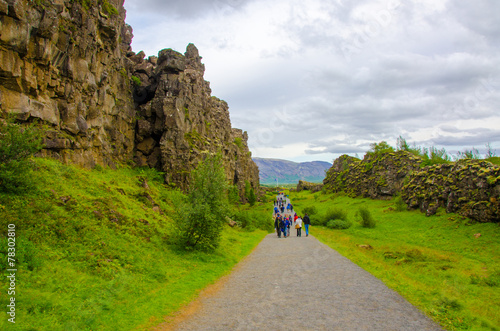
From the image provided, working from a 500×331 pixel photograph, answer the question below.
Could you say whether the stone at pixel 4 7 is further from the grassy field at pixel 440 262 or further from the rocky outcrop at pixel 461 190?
the rocky outcrop at pixel 461 190

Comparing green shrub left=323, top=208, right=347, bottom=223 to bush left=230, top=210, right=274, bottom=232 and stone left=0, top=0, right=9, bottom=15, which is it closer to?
bush left=230, top=210, right=274, bottom=232

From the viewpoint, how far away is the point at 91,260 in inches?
524

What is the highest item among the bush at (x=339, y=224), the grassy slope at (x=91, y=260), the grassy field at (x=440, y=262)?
the grassy slope at (x=91, y=260)

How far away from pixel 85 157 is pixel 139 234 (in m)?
13.6

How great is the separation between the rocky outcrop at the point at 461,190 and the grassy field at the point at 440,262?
1434 mm

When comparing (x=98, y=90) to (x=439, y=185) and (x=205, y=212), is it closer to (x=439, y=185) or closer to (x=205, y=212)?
(x=205, y=212)

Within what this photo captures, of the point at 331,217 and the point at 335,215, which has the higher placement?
the point at 335,215

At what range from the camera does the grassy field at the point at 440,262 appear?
9.92 meters

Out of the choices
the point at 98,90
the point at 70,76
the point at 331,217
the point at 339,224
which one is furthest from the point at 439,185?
the point at 70,76

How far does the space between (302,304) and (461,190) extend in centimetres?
3461

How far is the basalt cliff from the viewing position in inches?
824

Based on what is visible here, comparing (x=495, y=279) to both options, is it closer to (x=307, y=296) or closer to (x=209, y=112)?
(x=307, y=296)

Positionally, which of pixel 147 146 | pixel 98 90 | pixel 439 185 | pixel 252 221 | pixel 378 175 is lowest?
pixel 252 221

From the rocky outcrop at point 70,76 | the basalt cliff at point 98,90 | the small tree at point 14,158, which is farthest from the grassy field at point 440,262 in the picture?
the rocky outcrop at point 70,76
